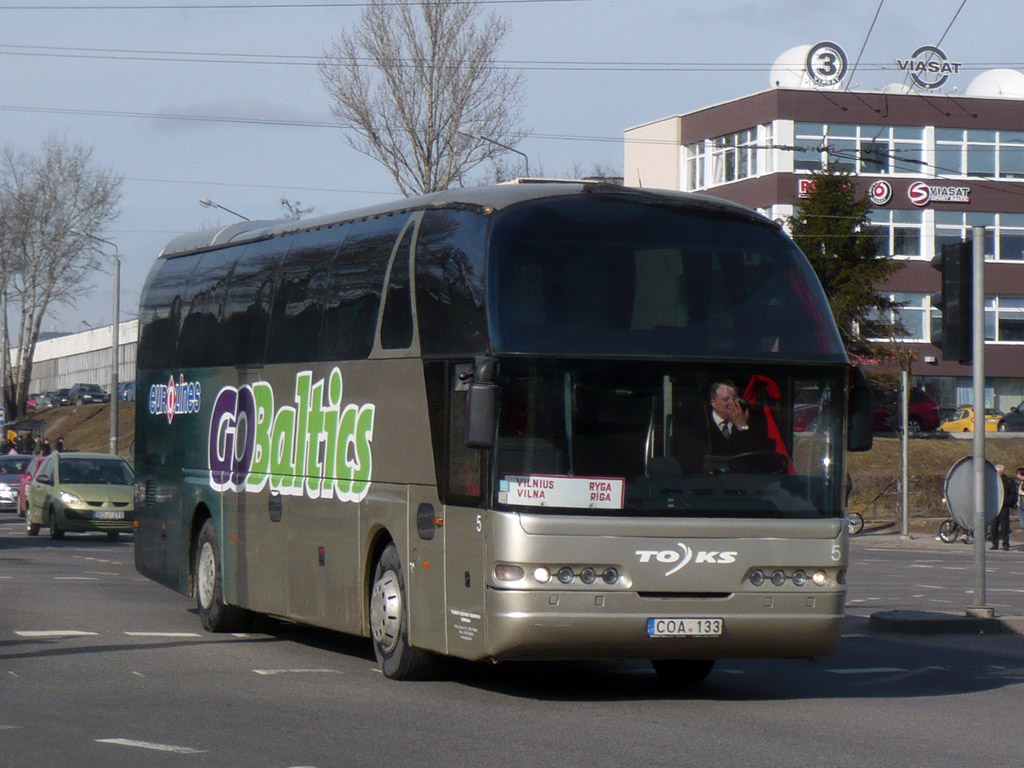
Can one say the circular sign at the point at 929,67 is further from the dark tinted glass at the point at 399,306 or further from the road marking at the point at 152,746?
the road marking at the point at 152,746

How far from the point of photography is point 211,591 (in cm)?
1520

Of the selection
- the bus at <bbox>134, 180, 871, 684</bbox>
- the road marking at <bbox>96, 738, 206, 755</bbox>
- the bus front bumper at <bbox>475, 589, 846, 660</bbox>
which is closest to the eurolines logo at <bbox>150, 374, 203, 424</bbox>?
the bus at <bbox>134, 180, 871, 684</bbox>

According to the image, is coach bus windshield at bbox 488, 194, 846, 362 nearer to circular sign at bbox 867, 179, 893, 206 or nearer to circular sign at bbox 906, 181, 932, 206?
circular sign at bbox 867, 179, 893, 206

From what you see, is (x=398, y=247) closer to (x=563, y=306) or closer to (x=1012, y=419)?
(x=563, y=306)

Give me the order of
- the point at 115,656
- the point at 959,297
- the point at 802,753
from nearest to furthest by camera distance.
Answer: the point at 802,753 → the point at 115,656 → the point at 959,297

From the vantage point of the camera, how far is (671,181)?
8044 centimetres

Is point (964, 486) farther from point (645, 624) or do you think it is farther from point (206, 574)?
point (206, 574)

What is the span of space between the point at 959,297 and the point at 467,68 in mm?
38025

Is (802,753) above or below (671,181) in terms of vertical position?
below

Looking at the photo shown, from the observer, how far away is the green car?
30875mm

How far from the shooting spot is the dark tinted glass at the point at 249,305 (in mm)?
14453

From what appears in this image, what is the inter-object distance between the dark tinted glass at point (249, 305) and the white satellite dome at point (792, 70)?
61.0 m

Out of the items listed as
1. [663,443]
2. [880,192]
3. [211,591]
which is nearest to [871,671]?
[663,443]

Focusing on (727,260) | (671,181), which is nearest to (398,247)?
(727,260)
